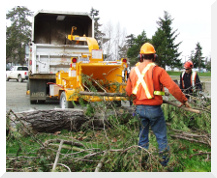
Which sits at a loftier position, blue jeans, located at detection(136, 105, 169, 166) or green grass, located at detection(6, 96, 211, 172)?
blue jeans, located at detection(136, 105, 169, 166)

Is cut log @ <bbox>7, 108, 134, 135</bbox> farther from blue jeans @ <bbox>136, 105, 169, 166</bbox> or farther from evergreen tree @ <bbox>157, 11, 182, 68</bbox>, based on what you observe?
evergreen tree @ <bbox>157, 11, 182, 68</bbox>

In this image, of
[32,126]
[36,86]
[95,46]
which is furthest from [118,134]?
[36,86]

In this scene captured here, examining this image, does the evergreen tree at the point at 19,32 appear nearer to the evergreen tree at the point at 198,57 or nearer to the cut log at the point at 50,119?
the cut log at the point at 50,119

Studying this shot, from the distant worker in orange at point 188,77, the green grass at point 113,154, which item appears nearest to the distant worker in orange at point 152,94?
the green grass at point 113,154

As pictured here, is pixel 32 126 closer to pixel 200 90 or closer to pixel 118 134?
pixel 118 134

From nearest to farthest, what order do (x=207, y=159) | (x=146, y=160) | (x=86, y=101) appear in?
(x=146, y=160) < (x=207, y=159) < (x=86, y=101)

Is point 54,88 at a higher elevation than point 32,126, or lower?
higher

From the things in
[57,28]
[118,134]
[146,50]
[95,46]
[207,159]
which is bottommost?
[207,159]

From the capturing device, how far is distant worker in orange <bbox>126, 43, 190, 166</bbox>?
4.06 meters

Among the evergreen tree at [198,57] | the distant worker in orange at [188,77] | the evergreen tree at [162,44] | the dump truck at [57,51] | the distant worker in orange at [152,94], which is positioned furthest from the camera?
the evergreen tree at [162,44]

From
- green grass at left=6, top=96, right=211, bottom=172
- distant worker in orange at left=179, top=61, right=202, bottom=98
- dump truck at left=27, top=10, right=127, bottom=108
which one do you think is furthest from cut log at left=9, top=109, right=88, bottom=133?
distant worker in orange at left=179, top=61, right=202, bottom=98

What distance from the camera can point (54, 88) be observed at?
33.2ft

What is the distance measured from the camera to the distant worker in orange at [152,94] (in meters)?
4.06

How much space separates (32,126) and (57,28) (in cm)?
667
